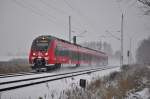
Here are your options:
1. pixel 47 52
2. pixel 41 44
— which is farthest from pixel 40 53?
pixel 41 44

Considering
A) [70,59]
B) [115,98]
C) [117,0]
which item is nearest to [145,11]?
[117,0]

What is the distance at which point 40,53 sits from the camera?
22047 millimetres

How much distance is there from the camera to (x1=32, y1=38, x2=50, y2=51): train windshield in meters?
22.2

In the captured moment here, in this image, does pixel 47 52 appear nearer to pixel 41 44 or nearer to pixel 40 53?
pixel 40 53

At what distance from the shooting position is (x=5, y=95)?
25.9 feet

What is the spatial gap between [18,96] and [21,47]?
134 metres

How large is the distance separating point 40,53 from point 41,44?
0.90 m

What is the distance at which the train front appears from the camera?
21.6 m

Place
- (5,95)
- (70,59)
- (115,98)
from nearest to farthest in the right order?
1. (5,95)
2. (115,98)
3. (70,59)

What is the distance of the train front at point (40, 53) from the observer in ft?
70.9

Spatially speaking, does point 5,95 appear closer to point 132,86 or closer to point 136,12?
point 132,86

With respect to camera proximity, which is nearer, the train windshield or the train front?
the train front

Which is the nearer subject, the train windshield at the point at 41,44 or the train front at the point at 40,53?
the train front at the point at 40,53

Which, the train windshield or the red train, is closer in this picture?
the red train
